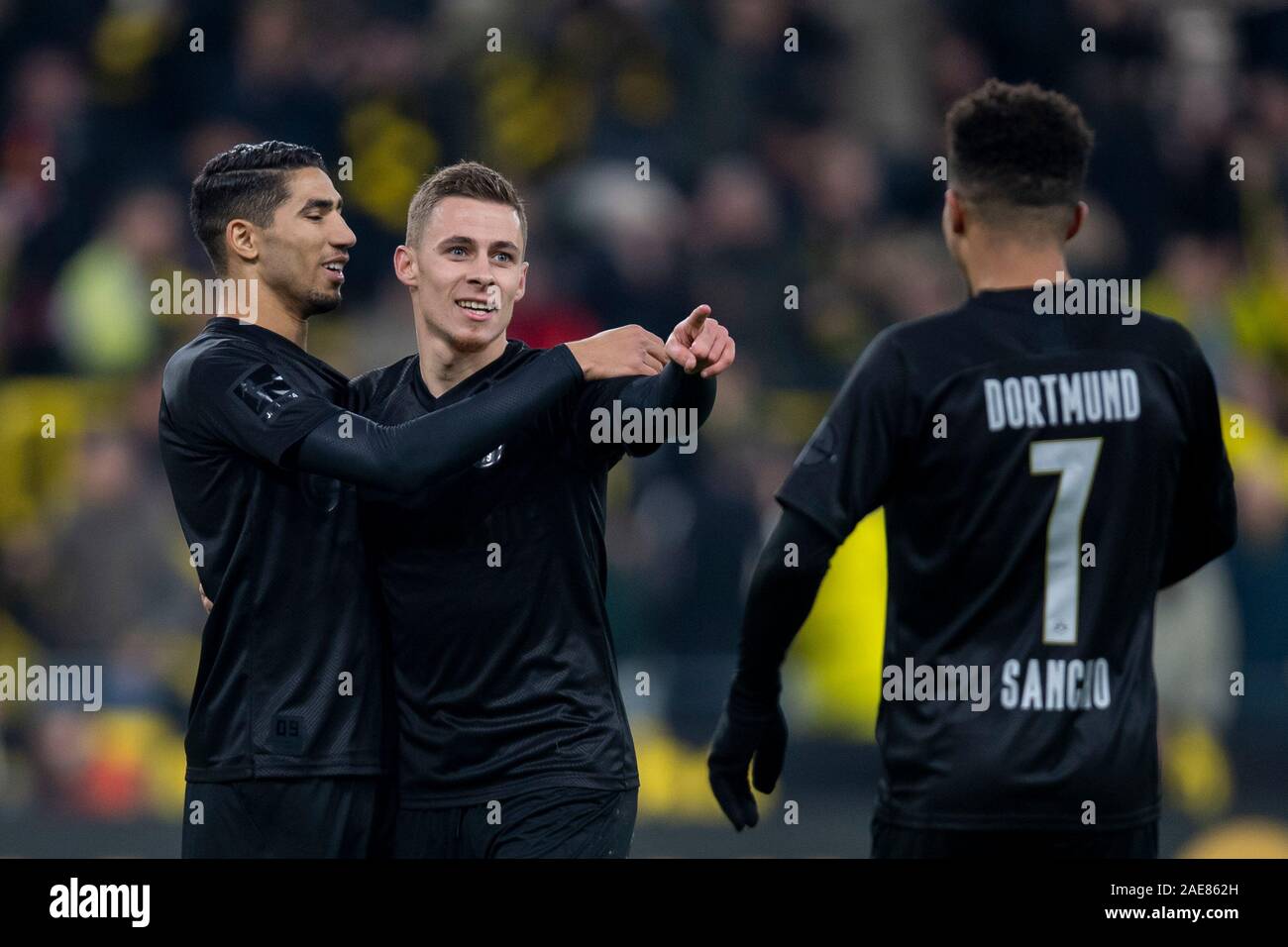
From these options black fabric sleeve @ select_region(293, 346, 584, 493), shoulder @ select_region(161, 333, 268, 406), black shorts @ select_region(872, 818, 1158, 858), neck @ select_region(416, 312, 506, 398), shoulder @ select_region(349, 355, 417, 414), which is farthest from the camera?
shoulder @ select_region(349, 355, 417, 414)

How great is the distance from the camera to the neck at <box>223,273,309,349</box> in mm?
4297

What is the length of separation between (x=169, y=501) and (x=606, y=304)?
2.38 meters

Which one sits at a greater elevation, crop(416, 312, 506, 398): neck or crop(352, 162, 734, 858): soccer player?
crop(416, 312, 506, 398): neck

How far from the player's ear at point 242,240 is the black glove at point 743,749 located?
156 cm

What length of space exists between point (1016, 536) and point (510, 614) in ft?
3.85

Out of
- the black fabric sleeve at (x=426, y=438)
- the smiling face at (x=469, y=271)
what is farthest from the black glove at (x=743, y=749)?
the smiling face at (x=469, y=271)

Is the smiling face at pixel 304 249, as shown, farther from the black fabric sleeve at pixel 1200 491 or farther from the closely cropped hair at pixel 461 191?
the black fabric sleeve at pixel 1200 491

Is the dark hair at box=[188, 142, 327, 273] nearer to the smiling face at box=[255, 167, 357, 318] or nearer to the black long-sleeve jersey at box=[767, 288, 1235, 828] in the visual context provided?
the smiling face at box=[255, 167, 357, 318]

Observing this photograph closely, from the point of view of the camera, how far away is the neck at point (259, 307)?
4.30m

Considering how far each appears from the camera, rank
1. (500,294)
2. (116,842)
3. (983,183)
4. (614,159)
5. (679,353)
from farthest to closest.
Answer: (614,159), (116,842), (500,294), (679,353), (983,183)

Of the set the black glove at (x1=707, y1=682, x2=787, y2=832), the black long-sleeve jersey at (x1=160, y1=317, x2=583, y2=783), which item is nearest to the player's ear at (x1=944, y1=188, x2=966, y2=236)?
the black long-sleeve jersey at (x1=160, y1=317, x2=583, y2=783)

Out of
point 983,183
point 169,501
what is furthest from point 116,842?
point 983,183

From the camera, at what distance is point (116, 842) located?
7320 mm
